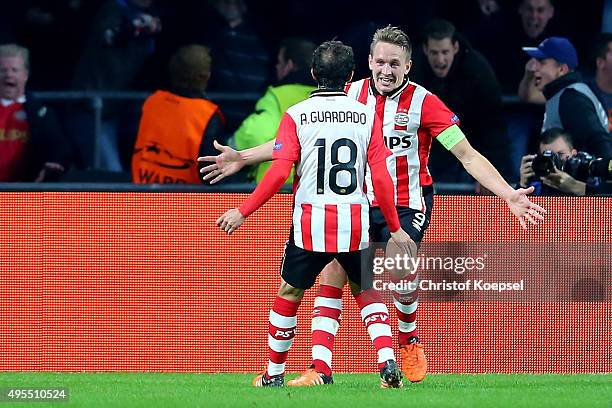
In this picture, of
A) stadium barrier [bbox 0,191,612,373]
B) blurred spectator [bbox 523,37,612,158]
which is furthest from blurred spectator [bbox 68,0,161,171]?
blurred spectator [bbox 523,37,612,158]

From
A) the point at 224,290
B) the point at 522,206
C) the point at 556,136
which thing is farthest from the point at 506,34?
the point at 522,206

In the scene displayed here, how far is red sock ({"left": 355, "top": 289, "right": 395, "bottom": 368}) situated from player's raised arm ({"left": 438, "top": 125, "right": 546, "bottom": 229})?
0.88 meters

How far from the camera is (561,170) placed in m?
10.5

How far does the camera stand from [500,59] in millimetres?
14031

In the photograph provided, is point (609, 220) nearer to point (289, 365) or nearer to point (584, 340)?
point (584, 340)

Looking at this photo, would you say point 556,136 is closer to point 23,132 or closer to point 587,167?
point 587,167

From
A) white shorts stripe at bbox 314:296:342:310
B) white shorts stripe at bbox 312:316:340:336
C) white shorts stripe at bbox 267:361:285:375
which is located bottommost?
white shorts stripe at bbox 267:361:285:375

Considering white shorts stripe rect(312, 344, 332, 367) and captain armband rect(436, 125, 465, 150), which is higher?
captain armband rect(436, 125, 465, 150)

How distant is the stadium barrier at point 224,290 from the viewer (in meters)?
10.4

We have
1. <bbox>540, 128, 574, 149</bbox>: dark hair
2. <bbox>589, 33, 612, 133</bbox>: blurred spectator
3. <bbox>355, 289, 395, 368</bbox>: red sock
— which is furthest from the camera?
<bbox>589, 33, 612, 133</bbox>: blurred spectator

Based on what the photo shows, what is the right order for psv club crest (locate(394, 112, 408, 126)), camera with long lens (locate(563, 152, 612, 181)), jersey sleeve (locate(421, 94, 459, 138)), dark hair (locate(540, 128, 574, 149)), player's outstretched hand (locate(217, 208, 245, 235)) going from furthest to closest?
1. dark hair (locate(540, 128, 574, 149))
2. camera with long lens (locate(563, 152, 612, 181))
3. psv club crest (locate(394, 112, 408, 126))
4. jersey sleeve (locate(421, 94, 459, 138))
5. player's outstretched hand (locate(217, 208, 245, 235))

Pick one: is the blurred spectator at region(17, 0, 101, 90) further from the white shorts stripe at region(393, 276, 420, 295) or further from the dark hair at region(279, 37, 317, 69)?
the white shorts stripe at region(393, 276, 420, 295)

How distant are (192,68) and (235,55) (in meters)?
1.99

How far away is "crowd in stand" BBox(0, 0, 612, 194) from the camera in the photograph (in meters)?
11.8
